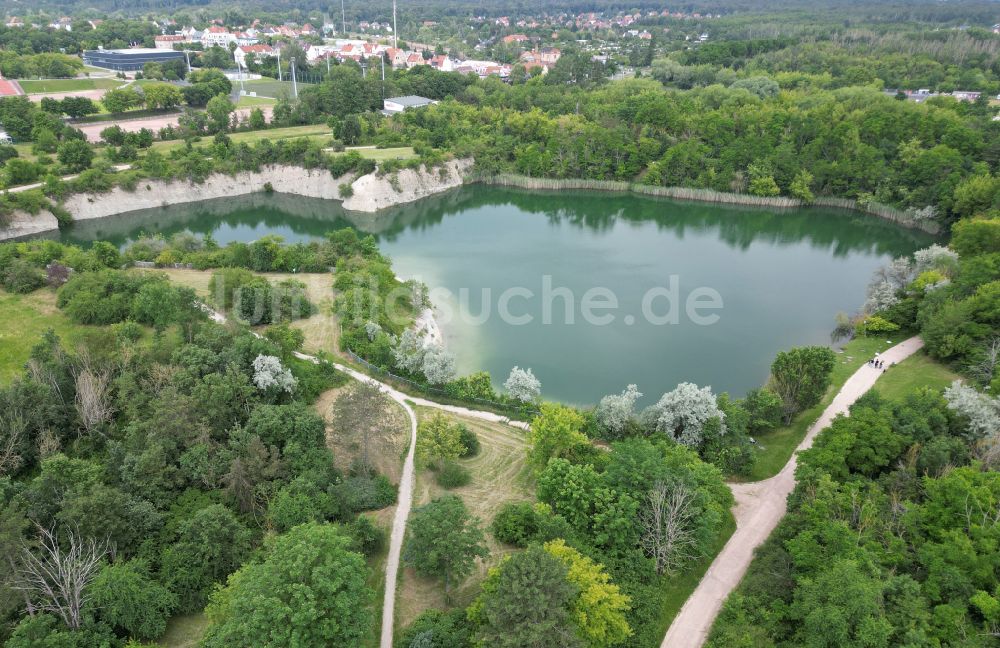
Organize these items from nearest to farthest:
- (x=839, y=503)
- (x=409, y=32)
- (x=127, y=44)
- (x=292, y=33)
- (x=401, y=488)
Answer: (x=839, y=503) < (x=401, y=488) < (x=127, y=44) < (x=292, y=33) < (x=409, y=32)

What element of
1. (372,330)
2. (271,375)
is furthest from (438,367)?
(271,375)

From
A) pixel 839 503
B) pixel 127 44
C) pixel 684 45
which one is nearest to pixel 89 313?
pixel 839 503

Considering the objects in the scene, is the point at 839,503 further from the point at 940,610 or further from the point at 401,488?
the point at 401,488

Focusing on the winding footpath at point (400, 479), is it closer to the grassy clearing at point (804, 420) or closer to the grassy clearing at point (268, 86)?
the grassy clearing at point (804, 420)

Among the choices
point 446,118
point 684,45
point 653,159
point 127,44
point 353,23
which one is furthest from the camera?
point 353,23

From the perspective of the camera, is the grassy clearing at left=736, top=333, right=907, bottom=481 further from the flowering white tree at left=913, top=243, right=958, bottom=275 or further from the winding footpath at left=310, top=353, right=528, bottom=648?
the winding footpath at left=310, top=353, right=528, bottom=648

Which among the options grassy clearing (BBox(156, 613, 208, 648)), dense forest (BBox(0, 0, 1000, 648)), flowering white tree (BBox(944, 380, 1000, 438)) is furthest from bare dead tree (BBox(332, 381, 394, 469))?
flowering white tree (BBox(944, 380, 1000, 438))

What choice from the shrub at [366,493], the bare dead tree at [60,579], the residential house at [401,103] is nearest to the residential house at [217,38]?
the residential house at [401,103]
